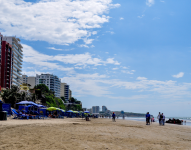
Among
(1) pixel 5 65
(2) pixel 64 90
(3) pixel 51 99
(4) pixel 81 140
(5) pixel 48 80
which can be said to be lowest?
(3) pixel 51 99

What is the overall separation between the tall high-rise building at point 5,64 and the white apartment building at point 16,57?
603cm

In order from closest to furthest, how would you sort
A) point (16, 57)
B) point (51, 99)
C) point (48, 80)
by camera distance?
point (51, 99) → point (16, 57) → point (48, 80)

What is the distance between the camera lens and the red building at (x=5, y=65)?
3184 inches

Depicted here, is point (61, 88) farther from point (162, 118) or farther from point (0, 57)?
point (162, 118)

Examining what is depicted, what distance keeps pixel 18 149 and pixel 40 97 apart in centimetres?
7768

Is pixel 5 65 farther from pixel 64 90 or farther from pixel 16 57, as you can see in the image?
pixel 64 90

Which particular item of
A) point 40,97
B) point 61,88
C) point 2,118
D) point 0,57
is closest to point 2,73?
point 0,57

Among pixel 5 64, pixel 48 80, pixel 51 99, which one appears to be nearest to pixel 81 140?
pixel 51 99

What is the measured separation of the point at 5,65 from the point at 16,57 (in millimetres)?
16083

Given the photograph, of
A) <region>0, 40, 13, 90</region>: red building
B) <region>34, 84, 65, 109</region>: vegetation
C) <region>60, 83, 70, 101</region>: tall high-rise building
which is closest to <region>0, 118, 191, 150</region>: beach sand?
<region>34, 84, 65, 109</region>: vegetation

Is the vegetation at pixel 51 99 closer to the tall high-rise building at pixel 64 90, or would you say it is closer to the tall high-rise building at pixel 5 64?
the tall high-rise building at pixel 5 64

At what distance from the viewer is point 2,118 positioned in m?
18.2

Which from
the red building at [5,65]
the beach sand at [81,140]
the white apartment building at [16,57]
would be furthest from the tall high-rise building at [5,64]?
the beach sand at [81,140]

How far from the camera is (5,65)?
8344 centimetres
